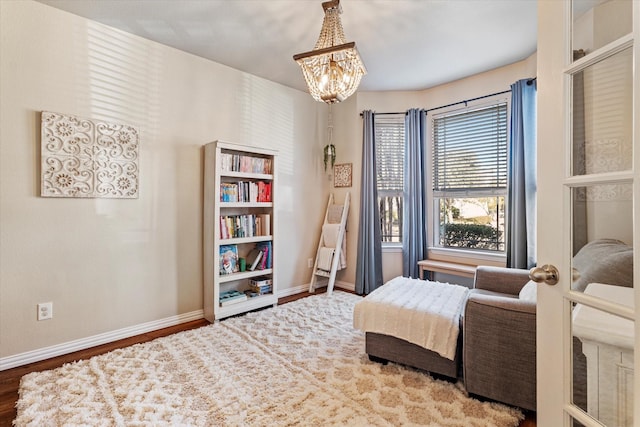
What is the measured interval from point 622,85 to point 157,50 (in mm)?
3328

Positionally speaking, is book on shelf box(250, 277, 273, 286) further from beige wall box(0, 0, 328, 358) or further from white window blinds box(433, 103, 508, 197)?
white window blinds box(433, 103, 508, 197)

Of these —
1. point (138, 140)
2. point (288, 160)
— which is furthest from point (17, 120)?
point (288, 160)

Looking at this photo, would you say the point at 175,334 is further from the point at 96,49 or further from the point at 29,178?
the point at 96,49

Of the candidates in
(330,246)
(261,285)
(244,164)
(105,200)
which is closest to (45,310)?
(105,200)

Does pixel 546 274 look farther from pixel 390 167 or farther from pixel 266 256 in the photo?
pixel 390 167

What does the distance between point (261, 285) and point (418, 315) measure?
6.39 ft

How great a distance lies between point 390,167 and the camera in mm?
4102

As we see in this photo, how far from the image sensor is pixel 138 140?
2775 mm

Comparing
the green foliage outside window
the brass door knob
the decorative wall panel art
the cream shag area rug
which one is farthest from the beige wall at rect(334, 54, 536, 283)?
the brass door knob

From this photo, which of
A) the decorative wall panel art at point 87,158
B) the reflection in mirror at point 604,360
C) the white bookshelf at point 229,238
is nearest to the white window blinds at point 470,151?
the white bookshelf at point 229,238

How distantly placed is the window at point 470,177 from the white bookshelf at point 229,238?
208 centimetres

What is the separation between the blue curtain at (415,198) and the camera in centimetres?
386

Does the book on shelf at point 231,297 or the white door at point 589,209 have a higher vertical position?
the white door at point 589,209

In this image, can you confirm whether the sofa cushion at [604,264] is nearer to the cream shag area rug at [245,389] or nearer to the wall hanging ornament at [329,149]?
the cream shag area rug at [245,389]
